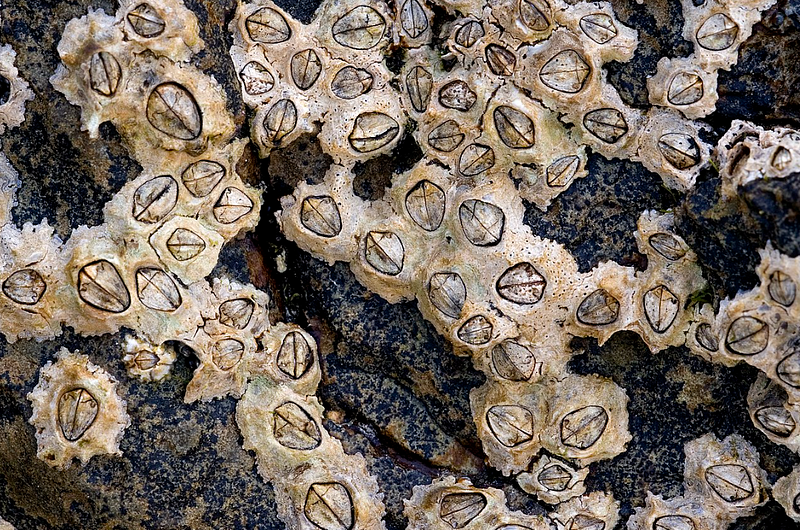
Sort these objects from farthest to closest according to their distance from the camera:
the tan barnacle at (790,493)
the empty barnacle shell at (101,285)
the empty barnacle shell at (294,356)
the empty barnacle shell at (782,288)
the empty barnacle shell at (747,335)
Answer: the empty barnacle shell at (294,356), the tan barnacle at (790,493), the empty barnacle shell at (101,285), the empty barnacle shell at (747,335), the empty barnacle shell at (782,288)

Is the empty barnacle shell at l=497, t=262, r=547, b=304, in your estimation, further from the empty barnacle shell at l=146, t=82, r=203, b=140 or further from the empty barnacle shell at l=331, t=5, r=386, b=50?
the empty barnacle shell at l=146, t=82, r=203, b=140

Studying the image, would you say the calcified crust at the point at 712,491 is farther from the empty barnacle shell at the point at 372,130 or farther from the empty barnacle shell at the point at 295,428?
the empty barnacle shell at the point at 372,130

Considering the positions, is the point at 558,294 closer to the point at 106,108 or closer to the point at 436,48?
the point at 436,48

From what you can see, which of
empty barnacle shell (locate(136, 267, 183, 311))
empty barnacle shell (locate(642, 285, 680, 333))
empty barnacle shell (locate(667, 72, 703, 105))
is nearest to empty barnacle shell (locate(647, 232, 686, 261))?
empty barnacle shell (locate(642, 285, 680, 333))

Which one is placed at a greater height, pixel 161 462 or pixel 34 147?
pixel 34 147

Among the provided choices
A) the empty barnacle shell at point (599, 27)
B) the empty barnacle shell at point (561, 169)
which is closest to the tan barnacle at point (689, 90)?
the empty barnacle shell at point (599, 27)

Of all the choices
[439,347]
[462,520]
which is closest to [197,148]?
[439,347]
